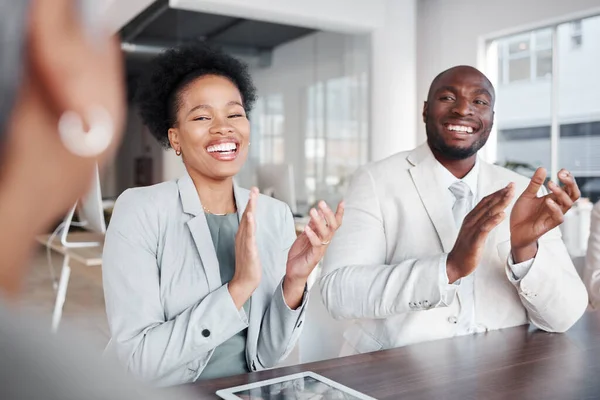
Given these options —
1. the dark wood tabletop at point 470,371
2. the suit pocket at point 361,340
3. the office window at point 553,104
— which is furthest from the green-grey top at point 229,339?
the office window at point 553,104

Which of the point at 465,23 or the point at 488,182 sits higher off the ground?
the point at 465,23

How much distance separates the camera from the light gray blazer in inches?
50.6

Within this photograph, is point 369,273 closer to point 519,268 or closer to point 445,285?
point 445,285

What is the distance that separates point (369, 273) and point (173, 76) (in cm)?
76

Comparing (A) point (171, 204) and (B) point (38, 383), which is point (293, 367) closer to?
(A) point (171, 204)

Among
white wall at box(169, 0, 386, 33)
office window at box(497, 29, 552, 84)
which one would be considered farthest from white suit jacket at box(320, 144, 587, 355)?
office window at box(497, 29, 552, 84)

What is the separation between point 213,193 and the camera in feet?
5.16

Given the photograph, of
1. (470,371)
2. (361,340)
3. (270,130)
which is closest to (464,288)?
(361,340)

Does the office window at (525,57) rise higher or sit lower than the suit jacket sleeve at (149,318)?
higher

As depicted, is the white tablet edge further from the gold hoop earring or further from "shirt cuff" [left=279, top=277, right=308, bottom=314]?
the gold hoop earring

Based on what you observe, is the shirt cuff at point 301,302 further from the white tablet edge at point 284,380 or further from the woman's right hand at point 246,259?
the white tablet edge at point 284,380

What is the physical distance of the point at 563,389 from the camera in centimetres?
112

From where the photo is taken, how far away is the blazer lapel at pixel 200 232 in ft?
4.65

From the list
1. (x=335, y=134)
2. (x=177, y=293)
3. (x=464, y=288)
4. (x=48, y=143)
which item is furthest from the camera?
(x=335, y=134)
